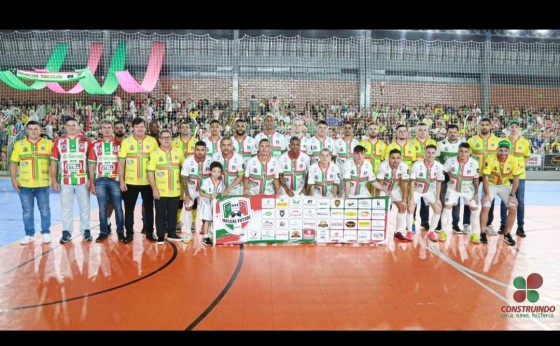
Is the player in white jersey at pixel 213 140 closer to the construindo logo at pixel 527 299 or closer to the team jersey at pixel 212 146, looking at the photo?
the team jersey at pixel 212 146

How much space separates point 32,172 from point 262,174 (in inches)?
Result: 155

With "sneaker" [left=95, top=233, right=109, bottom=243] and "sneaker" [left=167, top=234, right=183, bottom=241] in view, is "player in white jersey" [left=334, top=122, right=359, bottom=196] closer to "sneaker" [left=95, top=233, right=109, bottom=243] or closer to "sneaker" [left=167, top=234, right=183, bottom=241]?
"sneaker" [left=167, top=234, right=183, bottom=241]

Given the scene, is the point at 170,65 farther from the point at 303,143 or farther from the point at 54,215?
the point at 303,143

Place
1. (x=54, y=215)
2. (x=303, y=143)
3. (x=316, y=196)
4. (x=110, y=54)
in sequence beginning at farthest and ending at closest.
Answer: (x=110, y=54) → (x=54, y=215) → (x=303, y=143) → (x=316, y=196)

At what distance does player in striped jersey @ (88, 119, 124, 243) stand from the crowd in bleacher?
28.9ft

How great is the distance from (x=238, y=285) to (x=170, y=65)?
18941 mm

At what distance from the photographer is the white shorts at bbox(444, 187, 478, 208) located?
7332 mm

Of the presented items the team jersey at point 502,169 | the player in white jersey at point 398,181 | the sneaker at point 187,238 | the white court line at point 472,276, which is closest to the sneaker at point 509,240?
the team jersey at point 502,169

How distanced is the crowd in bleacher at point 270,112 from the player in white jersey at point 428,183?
9.34 m

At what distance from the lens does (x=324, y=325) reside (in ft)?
13.5

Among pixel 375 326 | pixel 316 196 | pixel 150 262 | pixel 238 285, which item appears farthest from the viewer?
pixel 316 196

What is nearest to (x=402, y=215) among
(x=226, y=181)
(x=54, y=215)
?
(x=226, y=181)

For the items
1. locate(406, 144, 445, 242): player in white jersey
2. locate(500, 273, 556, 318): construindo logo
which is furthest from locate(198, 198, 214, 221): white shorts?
locate(500, 273, 556, 318): construindo logo

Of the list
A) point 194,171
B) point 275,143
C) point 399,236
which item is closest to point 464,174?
point 399,236
